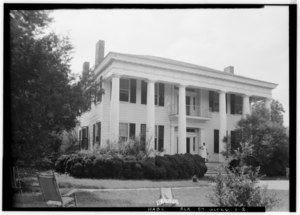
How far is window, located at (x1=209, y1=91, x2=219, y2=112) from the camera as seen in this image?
22.5 metres

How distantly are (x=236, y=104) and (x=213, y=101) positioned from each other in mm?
2034

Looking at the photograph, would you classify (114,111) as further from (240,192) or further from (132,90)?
(240,192)

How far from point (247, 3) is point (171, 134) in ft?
39.4

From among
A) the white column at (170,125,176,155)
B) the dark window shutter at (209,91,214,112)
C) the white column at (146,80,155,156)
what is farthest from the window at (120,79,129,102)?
the dark window shutter at (209,91,214,112)

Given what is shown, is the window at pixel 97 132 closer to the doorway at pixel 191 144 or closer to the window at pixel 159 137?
the window at pixel 159 137

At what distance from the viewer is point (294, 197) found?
357 inches

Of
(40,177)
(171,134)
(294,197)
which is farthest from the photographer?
(171,134)

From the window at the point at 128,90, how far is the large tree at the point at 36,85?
335 inches

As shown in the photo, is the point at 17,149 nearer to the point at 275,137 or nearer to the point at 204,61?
the point at 204,61

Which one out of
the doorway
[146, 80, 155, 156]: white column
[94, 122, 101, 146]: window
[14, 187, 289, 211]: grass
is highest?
[146, 80, 155, 156]: white column

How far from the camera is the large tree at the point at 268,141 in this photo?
637 inches

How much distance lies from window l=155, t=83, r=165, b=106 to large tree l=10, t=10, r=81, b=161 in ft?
32.5

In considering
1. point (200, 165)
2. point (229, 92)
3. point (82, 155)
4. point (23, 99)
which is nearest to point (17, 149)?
point (23, 99)

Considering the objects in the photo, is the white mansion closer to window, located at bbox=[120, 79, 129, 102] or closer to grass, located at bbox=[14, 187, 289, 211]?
window, located at bbox=[120, 79, 129, 102]
